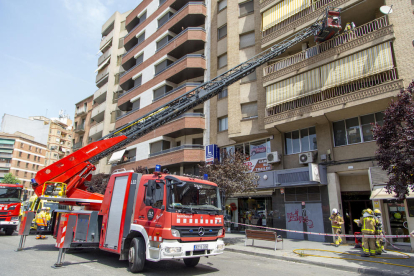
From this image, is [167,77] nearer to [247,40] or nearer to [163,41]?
[163,41]

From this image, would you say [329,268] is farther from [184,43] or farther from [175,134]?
[184,43]

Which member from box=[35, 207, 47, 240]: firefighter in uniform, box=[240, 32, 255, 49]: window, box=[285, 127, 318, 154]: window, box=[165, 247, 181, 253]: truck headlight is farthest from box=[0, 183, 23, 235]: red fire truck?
box=[240, 32, 255, 49]: window

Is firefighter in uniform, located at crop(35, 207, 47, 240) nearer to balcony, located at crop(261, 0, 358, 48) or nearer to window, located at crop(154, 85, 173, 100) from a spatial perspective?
window, located at crop(154, 85, 173, 100)

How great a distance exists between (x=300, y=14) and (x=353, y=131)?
318 inches

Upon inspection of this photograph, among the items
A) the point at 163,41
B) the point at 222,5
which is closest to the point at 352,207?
the point at 222,5

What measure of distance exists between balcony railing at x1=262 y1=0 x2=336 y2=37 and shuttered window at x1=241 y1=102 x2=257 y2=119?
492 cm

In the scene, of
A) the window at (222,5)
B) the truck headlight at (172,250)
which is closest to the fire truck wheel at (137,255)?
the truck headlight at (172,250)

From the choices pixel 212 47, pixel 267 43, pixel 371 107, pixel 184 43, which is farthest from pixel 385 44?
pixel 184 43

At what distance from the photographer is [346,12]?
50.1 feet

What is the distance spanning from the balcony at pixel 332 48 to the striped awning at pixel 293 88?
0.44 metres

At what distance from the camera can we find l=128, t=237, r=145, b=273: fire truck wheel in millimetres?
6922

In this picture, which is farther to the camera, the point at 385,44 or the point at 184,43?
the point at 184,43

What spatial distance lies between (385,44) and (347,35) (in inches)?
82.8

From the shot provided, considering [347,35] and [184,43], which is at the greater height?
[184,43]
